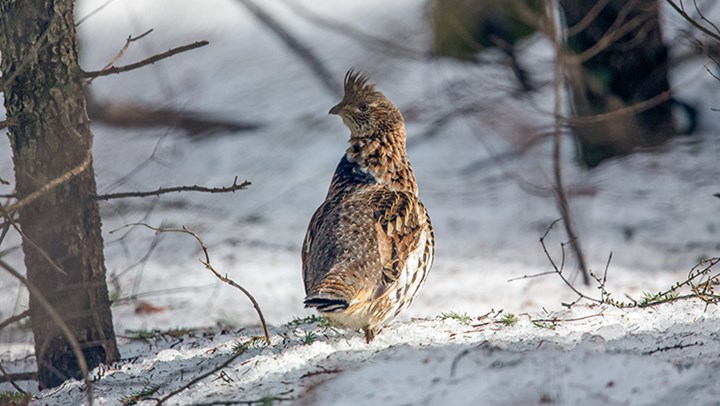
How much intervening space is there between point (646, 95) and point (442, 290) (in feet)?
12.1

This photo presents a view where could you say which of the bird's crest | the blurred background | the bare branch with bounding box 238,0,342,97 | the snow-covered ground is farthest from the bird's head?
the bare branch with bounding box 238,0,342,97

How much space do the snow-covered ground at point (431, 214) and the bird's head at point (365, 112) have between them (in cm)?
110

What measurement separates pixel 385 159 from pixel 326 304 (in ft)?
4.69

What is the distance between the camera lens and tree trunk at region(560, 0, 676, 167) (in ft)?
32.4

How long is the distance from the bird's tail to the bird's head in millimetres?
1533

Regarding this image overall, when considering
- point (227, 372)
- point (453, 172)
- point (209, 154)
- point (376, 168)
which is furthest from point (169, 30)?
point (227, 372)

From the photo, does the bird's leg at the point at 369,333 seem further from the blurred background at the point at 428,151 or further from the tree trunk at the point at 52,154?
the blurred background at the point at 428,151

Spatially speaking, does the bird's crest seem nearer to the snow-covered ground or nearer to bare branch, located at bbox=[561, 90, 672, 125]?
the snow-covered ground

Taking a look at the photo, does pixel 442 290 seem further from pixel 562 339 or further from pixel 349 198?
pixel 562 339

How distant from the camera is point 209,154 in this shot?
12.0 metres

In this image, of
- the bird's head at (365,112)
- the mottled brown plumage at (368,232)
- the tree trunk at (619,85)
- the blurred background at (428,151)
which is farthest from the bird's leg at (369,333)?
the tree trunk at (619,85)

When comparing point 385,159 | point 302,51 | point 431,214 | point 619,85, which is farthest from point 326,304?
point 302,51

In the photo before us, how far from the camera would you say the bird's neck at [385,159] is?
540 cm

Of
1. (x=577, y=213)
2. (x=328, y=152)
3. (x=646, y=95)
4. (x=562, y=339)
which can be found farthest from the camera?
(x=328, y=152)
